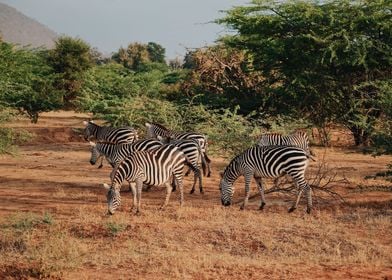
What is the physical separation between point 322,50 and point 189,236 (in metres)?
14.9

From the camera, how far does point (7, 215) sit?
12398mm

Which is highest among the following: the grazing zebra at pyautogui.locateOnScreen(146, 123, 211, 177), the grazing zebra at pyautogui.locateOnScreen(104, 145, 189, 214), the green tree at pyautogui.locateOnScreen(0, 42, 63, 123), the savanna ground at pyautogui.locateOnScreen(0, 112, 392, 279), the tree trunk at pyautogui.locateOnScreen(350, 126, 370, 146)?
the green tree at pyautogui.locateOnScreen(0, 42, 63, 123)

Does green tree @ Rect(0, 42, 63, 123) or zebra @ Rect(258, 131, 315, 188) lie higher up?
green tree @ Rect(0, 42, 63, 123)

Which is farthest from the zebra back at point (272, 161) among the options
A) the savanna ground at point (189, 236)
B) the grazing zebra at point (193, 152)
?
the grazing zebra at point (193, 152)

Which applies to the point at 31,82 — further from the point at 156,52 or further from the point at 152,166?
the point at 156,52

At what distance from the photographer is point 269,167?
12.8 metres

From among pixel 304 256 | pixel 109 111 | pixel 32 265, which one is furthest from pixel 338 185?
pixel 109 111

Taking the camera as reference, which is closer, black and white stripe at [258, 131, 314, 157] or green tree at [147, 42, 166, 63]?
black and white stripe at [258, 131, 314, 157]

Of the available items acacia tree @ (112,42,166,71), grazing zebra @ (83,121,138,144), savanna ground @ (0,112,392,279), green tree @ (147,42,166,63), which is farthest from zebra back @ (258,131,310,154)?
green tree @ (147,42,166,63)

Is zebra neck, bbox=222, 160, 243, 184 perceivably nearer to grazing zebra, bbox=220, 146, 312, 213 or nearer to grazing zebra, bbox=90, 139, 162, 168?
grazing zebra, bbox=220, 146, 312, 213

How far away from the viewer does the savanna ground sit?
8.35 m

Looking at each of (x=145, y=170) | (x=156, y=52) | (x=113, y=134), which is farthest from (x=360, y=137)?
(x=156, y=52)

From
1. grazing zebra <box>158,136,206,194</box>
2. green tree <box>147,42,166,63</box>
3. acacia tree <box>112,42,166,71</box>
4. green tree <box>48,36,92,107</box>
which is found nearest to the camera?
grazing zebra <box>158,136,206,194</box>

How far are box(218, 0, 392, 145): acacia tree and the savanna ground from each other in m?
8.00
